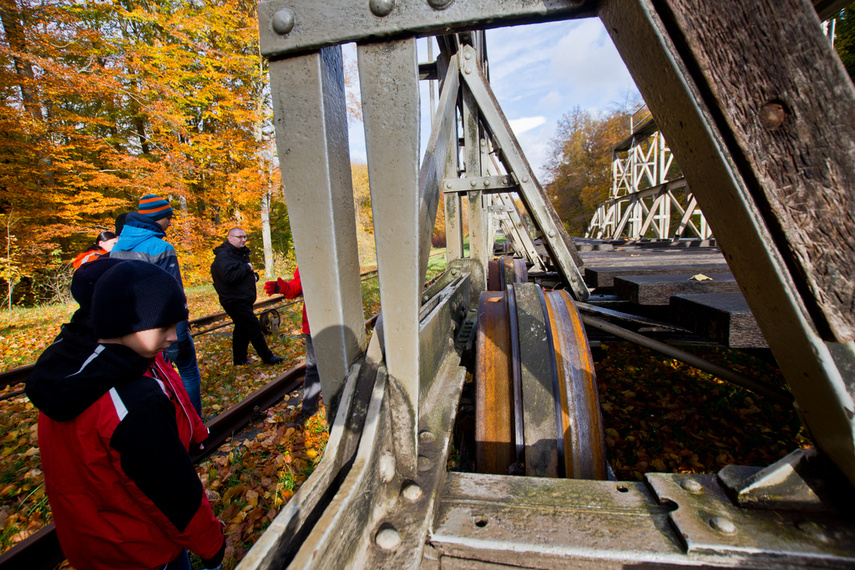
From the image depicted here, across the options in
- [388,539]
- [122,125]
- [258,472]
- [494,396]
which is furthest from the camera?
[122,125]

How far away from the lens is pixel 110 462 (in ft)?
4.98

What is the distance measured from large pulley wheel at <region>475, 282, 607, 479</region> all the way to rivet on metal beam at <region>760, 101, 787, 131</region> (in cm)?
129

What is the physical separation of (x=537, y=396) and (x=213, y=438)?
354 centimetres

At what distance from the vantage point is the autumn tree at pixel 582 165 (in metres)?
34.9

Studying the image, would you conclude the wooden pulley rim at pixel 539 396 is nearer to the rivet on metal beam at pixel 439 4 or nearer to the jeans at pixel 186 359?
the rivet on metal beam at pixel 439 4

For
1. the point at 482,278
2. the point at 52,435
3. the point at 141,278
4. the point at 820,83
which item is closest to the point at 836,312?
the point at 820,83

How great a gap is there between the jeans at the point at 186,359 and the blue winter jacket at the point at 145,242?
595mm

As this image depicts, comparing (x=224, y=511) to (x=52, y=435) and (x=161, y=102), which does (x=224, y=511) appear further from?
(x=161, y=102)

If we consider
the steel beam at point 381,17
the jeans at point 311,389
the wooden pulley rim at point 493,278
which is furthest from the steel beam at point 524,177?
the wooden pulley rim at point 493,278

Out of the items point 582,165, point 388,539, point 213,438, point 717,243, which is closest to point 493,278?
point 213,438

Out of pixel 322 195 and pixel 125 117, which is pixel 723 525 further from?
pixel 125 117

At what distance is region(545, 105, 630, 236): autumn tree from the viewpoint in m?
34.9

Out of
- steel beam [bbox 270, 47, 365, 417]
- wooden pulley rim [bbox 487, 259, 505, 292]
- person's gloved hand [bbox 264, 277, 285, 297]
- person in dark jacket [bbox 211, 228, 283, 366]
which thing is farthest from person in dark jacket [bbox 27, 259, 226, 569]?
wooden pulley rim [bbox 487, 259, 505, 292]

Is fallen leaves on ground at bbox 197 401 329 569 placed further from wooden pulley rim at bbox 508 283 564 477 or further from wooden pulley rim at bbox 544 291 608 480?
wooden pulley rim at bbox 544 291 608 480
